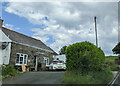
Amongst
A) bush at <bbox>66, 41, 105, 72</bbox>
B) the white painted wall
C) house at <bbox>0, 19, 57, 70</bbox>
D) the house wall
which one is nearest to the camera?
bush at <bbox>66, 41, 105, 72</bbox>

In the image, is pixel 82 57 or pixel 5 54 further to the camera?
pixel 5 54

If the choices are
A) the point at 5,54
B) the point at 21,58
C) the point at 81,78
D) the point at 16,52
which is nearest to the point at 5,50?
the point at 5,54

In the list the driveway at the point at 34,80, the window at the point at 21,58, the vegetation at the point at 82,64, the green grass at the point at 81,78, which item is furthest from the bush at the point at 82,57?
the window at the point at 21,58

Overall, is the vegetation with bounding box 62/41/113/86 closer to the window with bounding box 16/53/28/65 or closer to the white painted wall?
the white painted wall

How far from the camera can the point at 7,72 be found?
32.8ft

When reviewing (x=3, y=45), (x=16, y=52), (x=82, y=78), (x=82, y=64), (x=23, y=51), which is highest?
(x=3, y=45)

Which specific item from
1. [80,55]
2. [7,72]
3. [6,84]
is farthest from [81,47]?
[7,72]

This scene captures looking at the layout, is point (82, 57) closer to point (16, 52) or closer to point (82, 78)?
point (82, 78)

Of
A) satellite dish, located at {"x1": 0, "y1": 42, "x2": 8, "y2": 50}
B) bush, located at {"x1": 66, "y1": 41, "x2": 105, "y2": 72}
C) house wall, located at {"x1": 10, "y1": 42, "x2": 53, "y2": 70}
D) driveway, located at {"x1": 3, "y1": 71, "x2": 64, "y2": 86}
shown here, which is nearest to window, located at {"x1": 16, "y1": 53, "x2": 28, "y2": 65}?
house wall, located at {"x1": 10, "y1": 42, "x2": 53, "y2": 70}

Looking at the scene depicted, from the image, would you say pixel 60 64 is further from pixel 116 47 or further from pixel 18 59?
pixel 116 47

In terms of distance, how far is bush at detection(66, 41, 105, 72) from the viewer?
7984 mm

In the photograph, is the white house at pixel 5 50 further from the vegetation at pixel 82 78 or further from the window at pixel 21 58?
the vegetation at pixel 82 78

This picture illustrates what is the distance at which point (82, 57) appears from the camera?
7879 mm

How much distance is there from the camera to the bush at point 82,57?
798 centimetres
